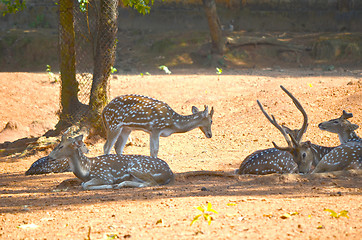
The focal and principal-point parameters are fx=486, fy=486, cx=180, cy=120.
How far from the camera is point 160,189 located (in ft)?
21.7

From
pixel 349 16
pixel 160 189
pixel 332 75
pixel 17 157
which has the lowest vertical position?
pixel 17 157

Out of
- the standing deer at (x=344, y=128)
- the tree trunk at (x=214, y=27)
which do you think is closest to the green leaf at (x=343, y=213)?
the standing deer at (x=344, y=128)

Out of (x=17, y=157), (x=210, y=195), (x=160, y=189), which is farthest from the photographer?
(x=17, y=157)

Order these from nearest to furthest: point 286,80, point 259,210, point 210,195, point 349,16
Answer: point 259,210 → point 210,195 → point 286,80 → point 349,16

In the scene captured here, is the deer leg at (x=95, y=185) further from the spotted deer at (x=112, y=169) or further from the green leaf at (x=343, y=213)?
the green leaf at (x=343, y=213)

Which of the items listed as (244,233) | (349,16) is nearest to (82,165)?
(244,233)

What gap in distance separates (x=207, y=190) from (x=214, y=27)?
48.3 ft

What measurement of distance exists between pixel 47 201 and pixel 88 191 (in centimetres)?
79

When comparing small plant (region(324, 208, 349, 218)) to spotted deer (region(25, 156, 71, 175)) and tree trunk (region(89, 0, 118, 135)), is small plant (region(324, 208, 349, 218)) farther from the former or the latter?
tree trunk (region(89, 0, 118, 135))

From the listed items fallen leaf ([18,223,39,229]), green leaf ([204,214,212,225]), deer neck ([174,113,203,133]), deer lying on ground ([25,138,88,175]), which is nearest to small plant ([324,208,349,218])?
green leaf ([204,214,212,225])

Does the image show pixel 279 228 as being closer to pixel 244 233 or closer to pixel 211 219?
pixel 244 233

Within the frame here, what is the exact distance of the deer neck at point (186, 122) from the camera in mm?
9078

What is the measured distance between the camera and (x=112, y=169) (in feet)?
23.9

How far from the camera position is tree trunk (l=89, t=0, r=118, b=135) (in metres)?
10.8
